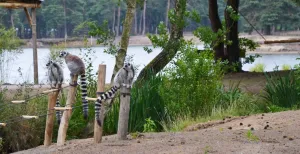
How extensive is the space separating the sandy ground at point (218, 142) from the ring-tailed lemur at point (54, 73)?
93 cm

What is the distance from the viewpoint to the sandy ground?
7793mm

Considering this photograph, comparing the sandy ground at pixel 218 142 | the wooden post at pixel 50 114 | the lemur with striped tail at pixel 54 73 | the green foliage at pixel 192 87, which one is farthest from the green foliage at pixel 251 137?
the green foliage at pixel 192 87

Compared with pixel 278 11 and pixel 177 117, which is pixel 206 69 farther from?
pixel 278 11

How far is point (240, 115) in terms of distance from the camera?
1288 cm

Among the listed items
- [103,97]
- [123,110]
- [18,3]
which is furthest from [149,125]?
[18,3]

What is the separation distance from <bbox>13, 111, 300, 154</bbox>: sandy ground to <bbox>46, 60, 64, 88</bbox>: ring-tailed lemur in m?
0.93

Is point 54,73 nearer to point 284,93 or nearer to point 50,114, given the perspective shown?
point 50,114

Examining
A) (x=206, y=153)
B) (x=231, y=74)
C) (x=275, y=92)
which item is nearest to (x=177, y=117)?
(x=275, y=92)

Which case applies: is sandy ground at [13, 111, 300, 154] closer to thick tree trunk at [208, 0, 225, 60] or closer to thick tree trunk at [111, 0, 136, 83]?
thick tree trunk at [111, 0, 136, 83]

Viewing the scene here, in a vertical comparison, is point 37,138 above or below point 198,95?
below

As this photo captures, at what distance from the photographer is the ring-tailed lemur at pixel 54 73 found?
961cm

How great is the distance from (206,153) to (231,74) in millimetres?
14779

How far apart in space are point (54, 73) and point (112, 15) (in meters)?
57.2

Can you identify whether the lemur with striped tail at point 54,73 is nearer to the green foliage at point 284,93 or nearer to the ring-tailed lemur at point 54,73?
the ring-tailed lemur at point 54,73
